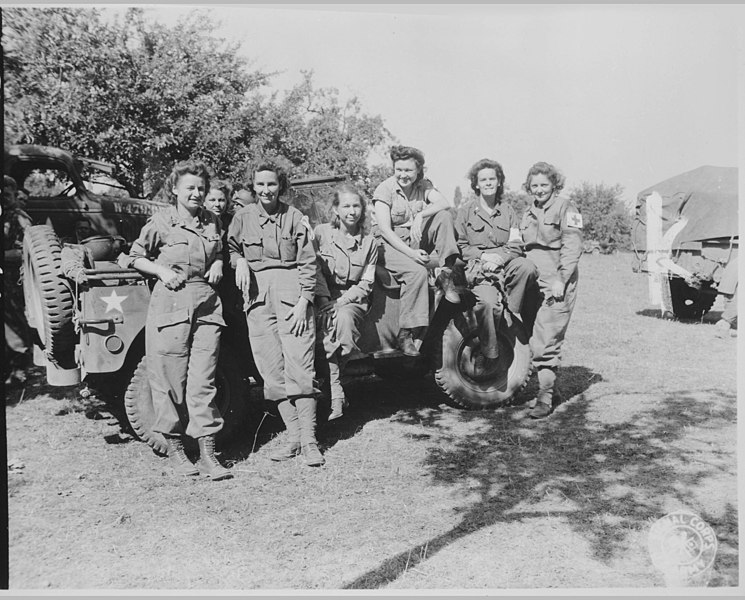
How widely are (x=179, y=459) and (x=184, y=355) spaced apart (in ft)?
2.23

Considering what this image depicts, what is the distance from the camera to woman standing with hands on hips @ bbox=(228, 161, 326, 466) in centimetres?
481

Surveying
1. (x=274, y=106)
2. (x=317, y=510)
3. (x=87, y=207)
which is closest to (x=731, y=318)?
(x=274, y=106)

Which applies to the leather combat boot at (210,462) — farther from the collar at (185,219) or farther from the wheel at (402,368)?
the wheel at (402,368)

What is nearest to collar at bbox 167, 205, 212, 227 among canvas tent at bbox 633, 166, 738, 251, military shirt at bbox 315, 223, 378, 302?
military shirt at bbox 315, 223, 378, 302

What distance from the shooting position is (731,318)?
9.31 m

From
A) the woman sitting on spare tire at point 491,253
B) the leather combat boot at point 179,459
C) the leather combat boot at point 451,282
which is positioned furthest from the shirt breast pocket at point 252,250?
the woman sitting on spare tire at point 491,253

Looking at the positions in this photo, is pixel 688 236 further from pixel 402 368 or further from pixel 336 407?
pixel 336 407

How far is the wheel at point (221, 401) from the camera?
4.73m

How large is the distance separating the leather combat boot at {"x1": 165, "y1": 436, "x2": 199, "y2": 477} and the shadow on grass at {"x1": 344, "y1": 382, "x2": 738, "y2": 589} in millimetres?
1530

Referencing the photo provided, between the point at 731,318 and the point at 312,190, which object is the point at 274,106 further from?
the point at 731,318

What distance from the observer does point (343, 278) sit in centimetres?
521

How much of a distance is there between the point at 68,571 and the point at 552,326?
3.95 m

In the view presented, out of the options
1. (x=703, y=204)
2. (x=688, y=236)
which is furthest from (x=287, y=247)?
(x=703, y=204)

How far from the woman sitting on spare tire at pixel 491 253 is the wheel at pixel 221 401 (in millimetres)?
1980
